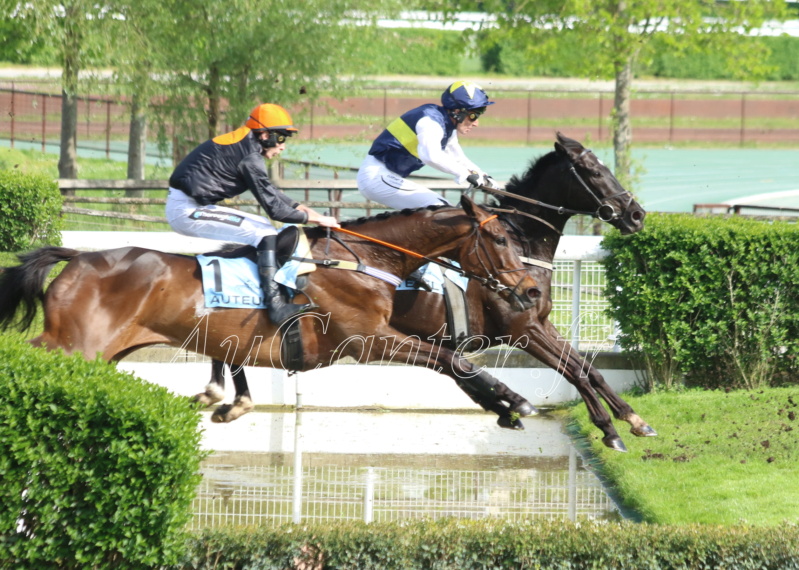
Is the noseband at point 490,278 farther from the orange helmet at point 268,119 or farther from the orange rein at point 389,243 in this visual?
the orange helmet at point 268,119

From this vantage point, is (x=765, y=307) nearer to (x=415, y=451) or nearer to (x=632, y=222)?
(x=632, y=222)

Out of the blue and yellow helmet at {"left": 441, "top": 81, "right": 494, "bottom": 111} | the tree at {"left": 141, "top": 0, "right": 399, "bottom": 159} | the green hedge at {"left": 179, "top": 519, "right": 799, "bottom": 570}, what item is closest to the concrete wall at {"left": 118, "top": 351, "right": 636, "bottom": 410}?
the blue and yellow helmet at {"left": 441, "top": 81, "right": 494, "bottom": 111}

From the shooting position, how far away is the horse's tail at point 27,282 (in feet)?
20.4

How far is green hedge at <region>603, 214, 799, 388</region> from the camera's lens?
8211mm

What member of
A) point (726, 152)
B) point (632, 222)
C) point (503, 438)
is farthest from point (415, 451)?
point (726, 152)

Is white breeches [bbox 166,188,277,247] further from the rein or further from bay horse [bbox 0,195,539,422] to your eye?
the rein

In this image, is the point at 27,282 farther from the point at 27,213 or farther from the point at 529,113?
the point at 529,113

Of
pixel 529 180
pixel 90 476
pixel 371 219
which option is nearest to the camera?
pixel 90 476

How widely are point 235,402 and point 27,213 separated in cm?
385

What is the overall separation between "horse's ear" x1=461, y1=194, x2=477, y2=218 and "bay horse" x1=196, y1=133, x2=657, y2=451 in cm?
55

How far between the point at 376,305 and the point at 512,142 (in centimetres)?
2805

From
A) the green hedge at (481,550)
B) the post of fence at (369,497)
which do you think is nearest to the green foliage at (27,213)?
the post of fence at (369,497)

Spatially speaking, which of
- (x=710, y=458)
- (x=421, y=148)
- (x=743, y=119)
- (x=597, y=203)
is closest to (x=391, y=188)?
(x=421, y=148)

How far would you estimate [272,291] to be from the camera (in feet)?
20.5
